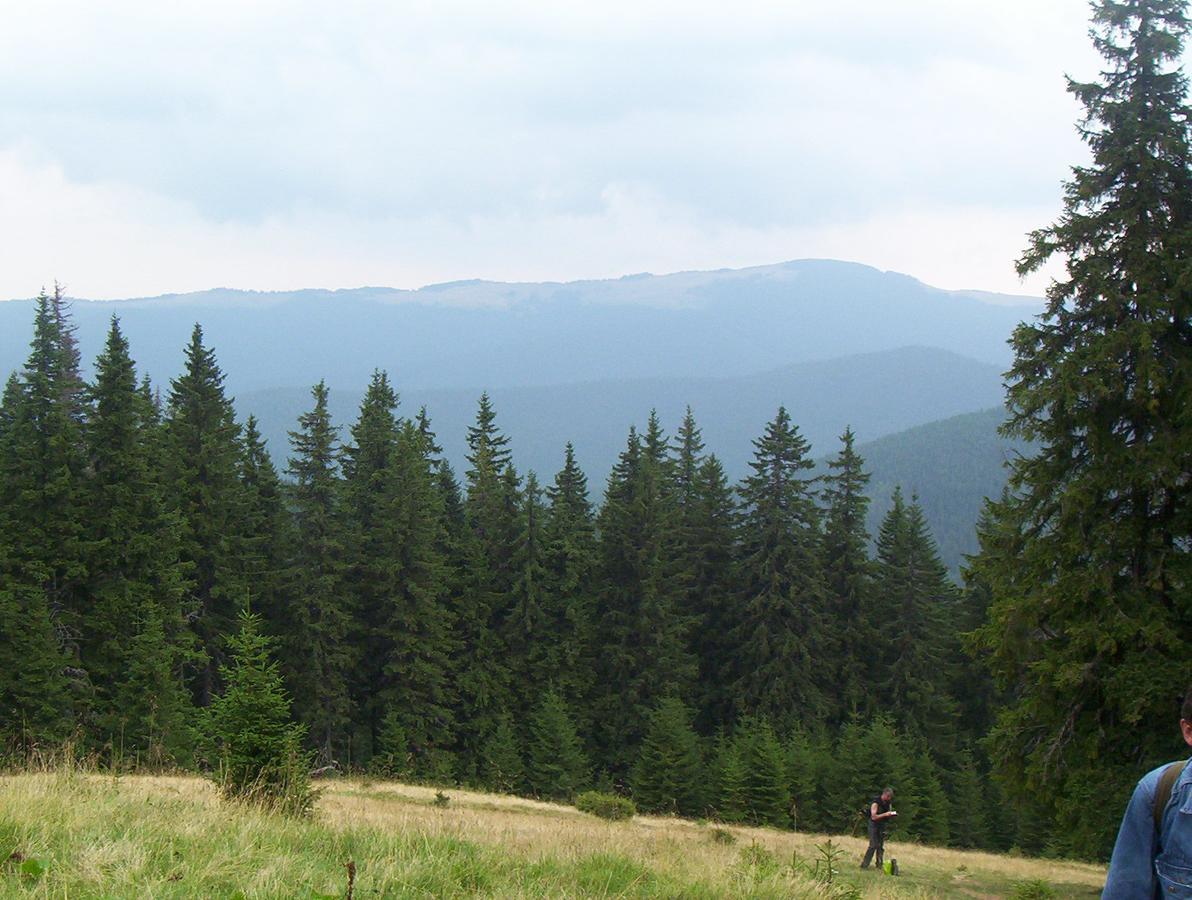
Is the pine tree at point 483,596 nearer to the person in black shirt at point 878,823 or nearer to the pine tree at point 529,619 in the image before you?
the pine tree at point 529,619

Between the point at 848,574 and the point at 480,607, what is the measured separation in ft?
66.2

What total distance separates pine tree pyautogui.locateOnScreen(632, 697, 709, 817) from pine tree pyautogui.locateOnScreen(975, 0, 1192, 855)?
22396 millimetres

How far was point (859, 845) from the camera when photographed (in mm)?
21500

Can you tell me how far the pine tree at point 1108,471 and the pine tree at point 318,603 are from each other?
91.8 feet

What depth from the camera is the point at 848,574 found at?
152 feet

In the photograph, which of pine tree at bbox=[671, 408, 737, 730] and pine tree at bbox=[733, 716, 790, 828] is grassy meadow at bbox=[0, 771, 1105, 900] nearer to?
pine tree at bbox=[733, 716, 790, 828]

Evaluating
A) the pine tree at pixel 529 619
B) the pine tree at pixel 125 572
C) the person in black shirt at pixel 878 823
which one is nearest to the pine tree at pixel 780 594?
the pine tree at pixel 529 619

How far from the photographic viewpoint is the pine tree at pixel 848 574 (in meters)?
45.4

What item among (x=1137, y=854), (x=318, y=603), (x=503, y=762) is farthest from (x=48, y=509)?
(x=1137, y=854)

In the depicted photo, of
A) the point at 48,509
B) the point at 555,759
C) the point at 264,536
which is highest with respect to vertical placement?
the point at 48,509

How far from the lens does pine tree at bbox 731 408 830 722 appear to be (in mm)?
42750

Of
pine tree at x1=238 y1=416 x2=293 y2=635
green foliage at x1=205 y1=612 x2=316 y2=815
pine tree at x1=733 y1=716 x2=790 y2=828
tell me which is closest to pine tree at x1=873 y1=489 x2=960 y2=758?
pine tree at x1=733 y1=716 x2=790 y2=828

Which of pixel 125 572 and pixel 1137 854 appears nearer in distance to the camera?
pixel 1137 854

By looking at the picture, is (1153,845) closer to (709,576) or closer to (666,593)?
(666,593)
